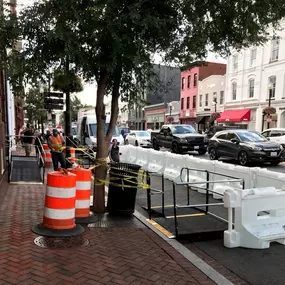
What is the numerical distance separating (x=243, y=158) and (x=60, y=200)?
11.7 m

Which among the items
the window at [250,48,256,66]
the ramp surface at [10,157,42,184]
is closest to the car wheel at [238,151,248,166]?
the ramp surface at [10,157,42,184]

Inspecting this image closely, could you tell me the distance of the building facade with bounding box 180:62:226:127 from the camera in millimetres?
45188

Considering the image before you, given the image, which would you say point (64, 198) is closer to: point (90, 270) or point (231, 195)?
point (90, 270)

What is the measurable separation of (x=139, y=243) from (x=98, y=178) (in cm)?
183

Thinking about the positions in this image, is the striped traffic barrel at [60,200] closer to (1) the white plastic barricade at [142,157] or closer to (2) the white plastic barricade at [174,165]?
(2) the white plastic barricade at [174,165]

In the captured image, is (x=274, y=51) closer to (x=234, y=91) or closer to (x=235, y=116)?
(x=234, y=91)

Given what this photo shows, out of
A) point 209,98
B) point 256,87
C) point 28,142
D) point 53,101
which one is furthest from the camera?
point 209,98

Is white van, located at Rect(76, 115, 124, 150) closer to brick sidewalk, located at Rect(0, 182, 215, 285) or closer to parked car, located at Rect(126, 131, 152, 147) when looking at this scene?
parked car, located at Rect(126, 131, 152, 147)

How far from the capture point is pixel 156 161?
12.3m

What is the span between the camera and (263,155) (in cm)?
1406

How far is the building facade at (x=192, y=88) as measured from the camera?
45188mm

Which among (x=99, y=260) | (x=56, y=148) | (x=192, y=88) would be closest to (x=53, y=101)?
(x=56, y=148)

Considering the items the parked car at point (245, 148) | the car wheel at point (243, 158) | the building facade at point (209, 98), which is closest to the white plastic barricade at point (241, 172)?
the parked car at point (245, 148)

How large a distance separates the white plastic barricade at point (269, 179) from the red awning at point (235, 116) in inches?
1079
